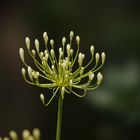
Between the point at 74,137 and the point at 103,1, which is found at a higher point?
the point at 103,1

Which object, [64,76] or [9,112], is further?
[9,112]

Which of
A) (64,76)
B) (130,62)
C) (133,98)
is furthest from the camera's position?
(130,62)

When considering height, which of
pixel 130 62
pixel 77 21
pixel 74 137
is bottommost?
pixel 74 137

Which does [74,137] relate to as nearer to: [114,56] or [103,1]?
[114,56]

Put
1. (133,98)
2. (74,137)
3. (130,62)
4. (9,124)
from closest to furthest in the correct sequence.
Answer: (133,98) → (130,62) → (74,137) → (9,124)

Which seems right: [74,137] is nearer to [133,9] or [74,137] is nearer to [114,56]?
[114,56]

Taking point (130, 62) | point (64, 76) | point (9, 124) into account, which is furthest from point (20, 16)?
point (64, 76)
